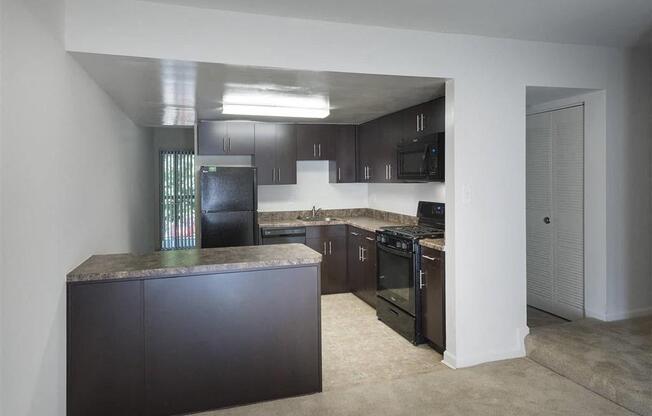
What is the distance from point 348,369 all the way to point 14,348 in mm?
2231

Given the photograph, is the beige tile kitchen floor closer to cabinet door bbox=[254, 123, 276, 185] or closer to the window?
cabinet door bbox=[254, 123, 276, 185]

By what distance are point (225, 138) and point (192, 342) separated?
303 cm

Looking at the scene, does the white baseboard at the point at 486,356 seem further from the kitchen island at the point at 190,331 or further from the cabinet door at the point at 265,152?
the cabinet door at the point at 265,152

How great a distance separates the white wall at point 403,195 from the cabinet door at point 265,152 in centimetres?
139

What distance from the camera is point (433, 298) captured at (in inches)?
143

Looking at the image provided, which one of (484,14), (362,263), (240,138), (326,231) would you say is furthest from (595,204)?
(240,138)

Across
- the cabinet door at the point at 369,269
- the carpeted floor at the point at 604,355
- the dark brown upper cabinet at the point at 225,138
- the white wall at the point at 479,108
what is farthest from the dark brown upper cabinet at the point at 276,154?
the carpeted floor at the point at 604,355

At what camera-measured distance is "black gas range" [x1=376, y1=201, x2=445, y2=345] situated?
3826 mm

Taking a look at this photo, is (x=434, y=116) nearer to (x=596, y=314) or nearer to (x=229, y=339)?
(x=596, y=314)

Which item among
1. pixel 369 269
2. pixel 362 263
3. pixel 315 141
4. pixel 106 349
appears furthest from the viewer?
pixel 315 141

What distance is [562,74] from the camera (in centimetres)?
358

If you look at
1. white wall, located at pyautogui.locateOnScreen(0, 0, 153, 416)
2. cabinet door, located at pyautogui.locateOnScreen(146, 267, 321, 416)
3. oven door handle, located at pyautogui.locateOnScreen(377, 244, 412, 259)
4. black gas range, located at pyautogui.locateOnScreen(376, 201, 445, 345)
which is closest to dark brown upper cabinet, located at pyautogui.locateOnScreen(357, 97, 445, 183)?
black gas range, located at pyautogui.locateOnScreen(376, 201, 445, 345)

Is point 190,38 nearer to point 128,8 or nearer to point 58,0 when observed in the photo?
point 128,8

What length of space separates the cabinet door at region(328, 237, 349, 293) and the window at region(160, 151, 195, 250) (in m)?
3.44
